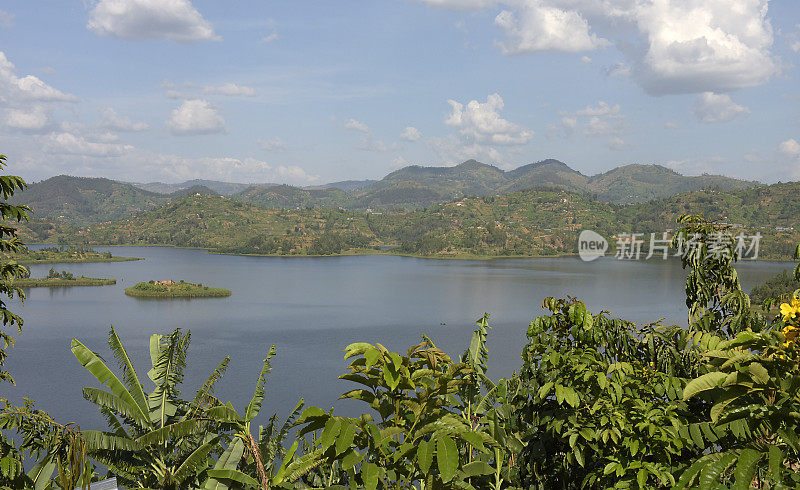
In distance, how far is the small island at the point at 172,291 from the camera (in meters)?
78.9

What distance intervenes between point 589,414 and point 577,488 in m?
1.04

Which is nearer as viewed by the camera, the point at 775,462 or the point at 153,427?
the point at 775,462

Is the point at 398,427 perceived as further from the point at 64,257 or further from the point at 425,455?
the point at 64,257

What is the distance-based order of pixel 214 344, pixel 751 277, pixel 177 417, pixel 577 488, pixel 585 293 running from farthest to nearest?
pixel 751 277 < pixel 585 293 < pixel 214 344 < pixel 177 417 < pixel 577 488

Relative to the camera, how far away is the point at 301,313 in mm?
65500

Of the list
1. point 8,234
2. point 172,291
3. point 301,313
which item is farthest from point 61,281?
point 8,234

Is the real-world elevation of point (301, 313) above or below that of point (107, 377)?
below

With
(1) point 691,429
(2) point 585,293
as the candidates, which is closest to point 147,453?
(1) point 691,429

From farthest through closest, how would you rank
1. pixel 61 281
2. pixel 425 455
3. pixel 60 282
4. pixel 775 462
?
1. pixel 61 281
2. pixel 60 282
3. pixel 425 455
4. pixel 775 462

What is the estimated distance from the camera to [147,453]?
6.87m

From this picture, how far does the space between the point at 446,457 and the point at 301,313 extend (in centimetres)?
6419

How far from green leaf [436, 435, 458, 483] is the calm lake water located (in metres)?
12.2

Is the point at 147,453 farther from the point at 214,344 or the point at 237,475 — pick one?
the point at 214,344

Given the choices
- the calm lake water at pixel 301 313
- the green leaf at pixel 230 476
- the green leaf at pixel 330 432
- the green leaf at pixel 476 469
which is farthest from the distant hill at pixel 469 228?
the green leaf at pixel 330 432
